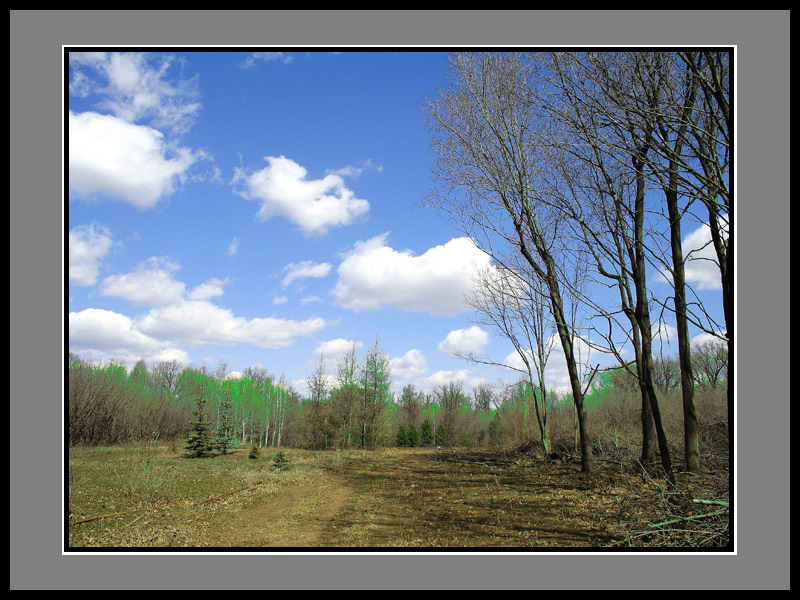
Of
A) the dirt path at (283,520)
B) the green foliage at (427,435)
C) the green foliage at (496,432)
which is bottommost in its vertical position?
the green foliage at (427,435)

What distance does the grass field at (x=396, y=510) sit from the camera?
444 centimetres

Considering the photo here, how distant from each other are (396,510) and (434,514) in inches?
34.6

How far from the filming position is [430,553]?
2215mm

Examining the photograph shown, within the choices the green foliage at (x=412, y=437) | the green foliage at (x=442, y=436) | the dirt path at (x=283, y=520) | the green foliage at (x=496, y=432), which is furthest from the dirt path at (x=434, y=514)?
the green foliage at (x=442, y=436)

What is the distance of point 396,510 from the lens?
6.86 metres

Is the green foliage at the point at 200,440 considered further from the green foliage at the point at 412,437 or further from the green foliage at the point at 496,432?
the green foliage at the point at 412,437

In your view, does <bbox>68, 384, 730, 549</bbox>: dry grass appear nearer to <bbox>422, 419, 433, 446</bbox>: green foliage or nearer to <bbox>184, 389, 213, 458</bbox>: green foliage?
<bbox>184, 389, 213, 458</bbox>: green foliage

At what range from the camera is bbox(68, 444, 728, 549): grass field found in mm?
4438

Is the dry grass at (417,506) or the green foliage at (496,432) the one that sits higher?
the dry grass at (417,506)

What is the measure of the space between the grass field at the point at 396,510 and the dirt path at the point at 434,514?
2 centimetres

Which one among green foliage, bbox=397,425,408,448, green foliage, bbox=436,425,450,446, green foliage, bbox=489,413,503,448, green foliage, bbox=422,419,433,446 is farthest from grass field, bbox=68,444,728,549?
green foliage, bbox=422,419,433,446
